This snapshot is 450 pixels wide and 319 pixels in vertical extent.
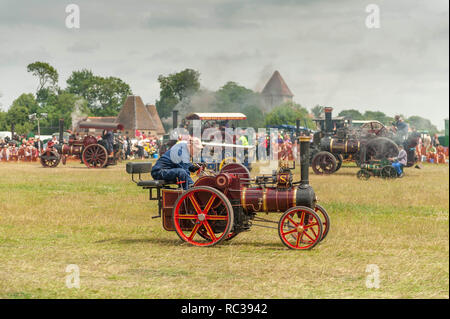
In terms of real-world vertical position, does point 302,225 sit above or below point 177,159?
below

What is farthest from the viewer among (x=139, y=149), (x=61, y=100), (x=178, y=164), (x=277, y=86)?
(x=277, y=86)

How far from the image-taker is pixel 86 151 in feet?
69.4

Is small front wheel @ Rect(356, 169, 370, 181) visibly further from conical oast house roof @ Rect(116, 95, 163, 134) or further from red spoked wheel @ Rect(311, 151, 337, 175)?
conical oast house roof @ Rect(116, 95, 163, 134)

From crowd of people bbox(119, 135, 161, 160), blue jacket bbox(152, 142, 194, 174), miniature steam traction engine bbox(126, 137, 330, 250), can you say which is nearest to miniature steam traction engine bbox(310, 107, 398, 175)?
miniature steam traction engine bbox(126, 137, 330, 250)

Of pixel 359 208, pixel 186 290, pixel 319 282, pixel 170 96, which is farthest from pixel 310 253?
pixel 170 96

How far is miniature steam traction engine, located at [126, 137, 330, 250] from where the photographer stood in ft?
21.4

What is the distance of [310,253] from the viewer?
6367mm

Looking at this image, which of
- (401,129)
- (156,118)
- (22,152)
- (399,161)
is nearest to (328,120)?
(401,129)

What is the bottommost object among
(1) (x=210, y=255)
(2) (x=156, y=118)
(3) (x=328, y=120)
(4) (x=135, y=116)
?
(1) (x=210, y=255)

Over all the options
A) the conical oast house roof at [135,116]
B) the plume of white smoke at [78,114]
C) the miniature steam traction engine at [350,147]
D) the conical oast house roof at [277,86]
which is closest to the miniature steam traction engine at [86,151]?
the miniature steam traction engine at [350,147]

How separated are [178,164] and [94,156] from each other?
577 inches

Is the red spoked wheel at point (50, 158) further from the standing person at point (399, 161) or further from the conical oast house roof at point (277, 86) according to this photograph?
the conical oast house roof at point (277, 86)

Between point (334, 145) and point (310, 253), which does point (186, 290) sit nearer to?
point (310, 253)

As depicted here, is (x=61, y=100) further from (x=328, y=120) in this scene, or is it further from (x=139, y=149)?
(x=328, y=120)
